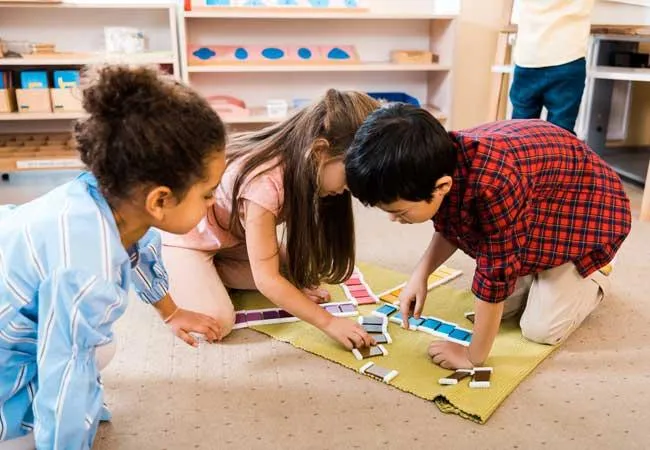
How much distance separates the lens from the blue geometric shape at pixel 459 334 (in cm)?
128

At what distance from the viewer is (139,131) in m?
0.75

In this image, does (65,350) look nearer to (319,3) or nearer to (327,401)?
(327,401)

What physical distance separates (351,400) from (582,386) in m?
0.43

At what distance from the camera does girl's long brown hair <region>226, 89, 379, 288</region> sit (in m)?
1.13

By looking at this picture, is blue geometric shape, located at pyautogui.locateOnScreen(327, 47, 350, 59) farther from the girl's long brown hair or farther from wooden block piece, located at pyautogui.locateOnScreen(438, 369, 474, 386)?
wooden block piece, located at pyautogui.locateOnScreen(438, 369, 474, 386)

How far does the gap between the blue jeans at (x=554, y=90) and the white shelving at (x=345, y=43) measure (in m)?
0.62

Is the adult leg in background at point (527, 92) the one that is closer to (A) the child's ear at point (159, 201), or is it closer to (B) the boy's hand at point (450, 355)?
(B) the boy's hand at point (450, 355)

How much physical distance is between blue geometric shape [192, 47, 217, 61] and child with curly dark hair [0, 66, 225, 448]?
1.81m

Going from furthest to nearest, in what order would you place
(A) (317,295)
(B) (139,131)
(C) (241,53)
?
(C) (241,53) < (A) (317,295) < (B) (139,131)

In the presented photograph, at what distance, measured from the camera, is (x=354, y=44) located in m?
2.82

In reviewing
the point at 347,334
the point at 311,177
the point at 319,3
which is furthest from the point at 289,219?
the point at 319,3

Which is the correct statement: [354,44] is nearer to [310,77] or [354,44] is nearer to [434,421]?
[310,77]

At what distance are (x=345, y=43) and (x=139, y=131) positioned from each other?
2.21m

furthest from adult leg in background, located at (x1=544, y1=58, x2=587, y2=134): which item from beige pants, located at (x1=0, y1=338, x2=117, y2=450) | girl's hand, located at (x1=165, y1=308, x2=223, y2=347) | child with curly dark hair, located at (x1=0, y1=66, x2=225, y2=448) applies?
beige pants, located at (x1=0, y1=338, x2=117, y2=450)
